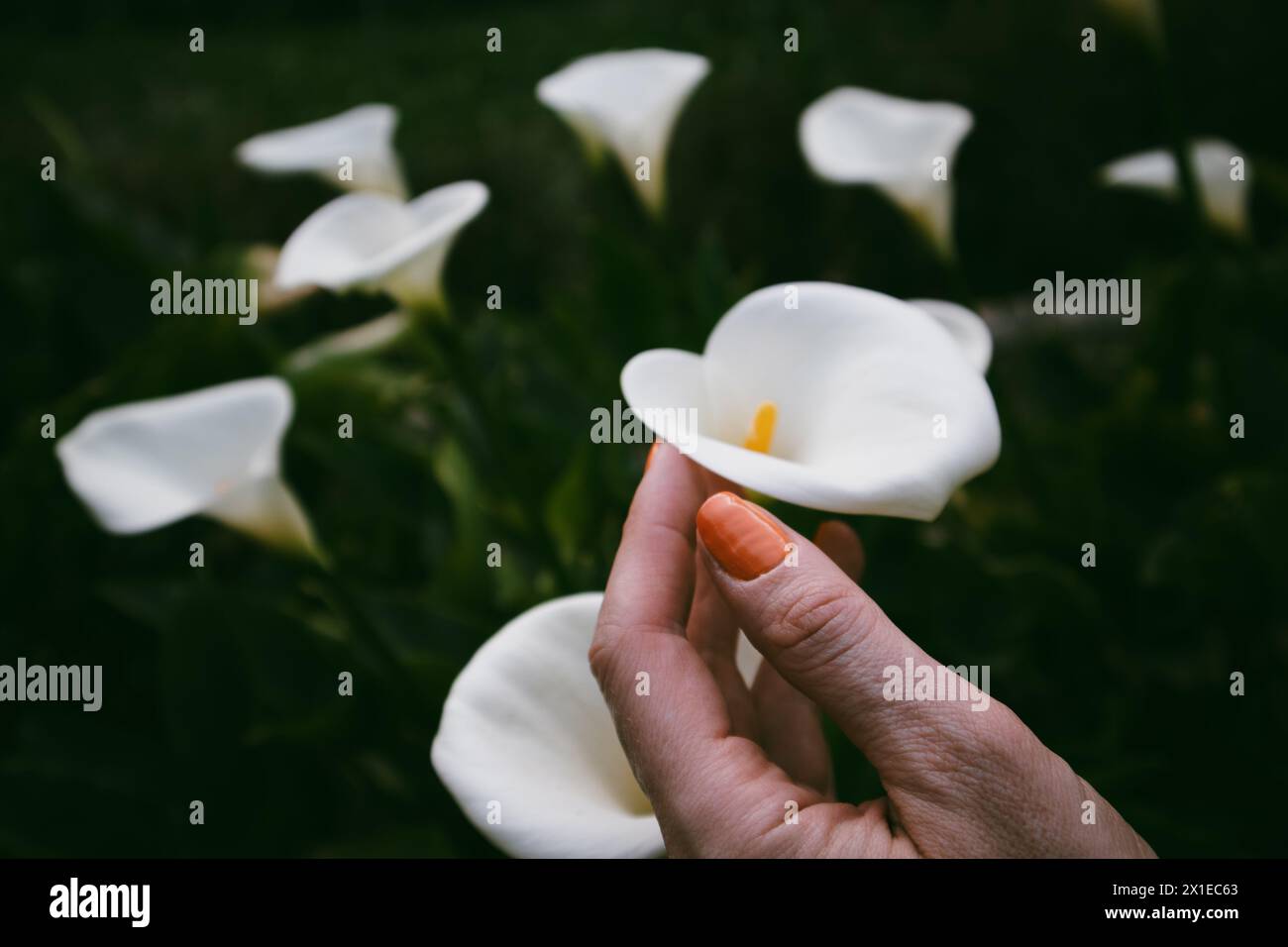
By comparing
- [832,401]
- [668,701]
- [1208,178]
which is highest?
[1208,178]

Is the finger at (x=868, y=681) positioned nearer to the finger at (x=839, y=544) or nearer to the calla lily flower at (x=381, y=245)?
the finger at (x=839, y=544)

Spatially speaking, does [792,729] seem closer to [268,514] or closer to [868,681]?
[868,681]

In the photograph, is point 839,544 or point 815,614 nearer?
point 815,614

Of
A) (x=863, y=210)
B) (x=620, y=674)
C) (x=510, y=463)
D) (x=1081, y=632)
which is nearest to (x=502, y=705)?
(x=620, y=674)

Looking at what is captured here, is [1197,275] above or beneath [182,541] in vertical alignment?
above

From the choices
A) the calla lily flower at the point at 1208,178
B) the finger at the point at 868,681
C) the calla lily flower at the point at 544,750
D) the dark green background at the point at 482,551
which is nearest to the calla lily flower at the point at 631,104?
the dark green background at the point at 482,551

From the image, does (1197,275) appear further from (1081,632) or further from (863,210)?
(863,210)

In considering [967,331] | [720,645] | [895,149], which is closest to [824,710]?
[720,645]
